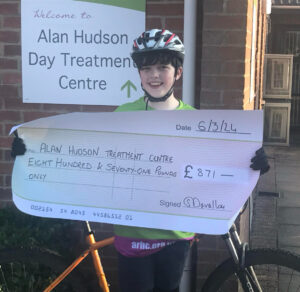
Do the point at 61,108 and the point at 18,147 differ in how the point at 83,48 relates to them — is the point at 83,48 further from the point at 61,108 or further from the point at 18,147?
the point at 18,147

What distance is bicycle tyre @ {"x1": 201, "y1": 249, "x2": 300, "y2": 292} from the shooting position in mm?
2566

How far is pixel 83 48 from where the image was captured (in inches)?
133

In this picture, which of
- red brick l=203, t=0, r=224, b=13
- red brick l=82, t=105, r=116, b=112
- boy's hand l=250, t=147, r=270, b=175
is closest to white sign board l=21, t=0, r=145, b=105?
red brick l=82, t=105, r=116, b=112

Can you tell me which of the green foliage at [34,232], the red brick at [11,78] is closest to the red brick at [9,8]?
the red brick at [11,78]

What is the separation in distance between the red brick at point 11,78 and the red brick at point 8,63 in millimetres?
45

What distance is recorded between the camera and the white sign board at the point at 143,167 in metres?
2.36

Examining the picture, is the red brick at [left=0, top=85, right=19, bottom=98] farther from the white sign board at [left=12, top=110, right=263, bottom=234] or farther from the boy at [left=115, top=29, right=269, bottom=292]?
the boy at [left=115, top=29, right=269, bottom=292]

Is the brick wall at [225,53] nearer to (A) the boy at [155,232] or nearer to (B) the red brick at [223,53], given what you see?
(B) the red brick at [223,53]

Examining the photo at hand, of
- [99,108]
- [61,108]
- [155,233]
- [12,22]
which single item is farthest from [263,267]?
[12,22]

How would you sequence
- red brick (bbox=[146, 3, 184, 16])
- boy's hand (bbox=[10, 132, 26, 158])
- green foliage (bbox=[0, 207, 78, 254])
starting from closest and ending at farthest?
boy's hand (bbox=[10, 132, 26, 158])
green foliage (bbox=[0, 207, 78, 254])
red brick (bbox=[146, 3, 184, 16])

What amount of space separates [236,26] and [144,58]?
3.62ft

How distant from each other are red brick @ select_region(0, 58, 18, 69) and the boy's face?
1486 mm

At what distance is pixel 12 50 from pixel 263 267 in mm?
2257

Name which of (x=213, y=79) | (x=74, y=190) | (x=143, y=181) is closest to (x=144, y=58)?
(x=143, y=181)
